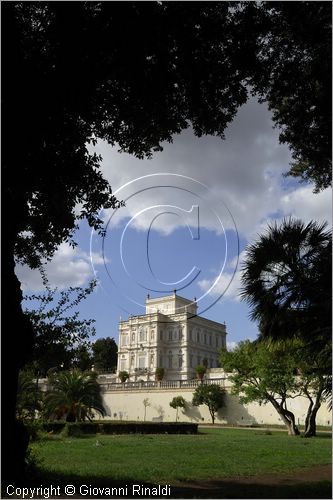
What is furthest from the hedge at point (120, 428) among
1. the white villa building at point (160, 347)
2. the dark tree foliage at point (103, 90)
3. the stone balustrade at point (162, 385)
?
the white villa building at point (160, 347)

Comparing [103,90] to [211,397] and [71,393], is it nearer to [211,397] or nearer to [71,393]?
[71,393]

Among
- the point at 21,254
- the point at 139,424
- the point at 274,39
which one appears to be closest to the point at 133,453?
the point at 21,254

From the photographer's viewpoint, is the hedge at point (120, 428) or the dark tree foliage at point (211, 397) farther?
the dark tree foliage at point (211, 397)

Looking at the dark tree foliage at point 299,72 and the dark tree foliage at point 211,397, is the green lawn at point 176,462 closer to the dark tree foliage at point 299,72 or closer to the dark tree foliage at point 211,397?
the dark tree foliage at point 299,72

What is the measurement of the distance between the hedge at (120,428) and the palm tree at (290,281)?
19207 mm

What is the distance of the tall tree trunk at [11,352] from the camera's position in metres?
6.75

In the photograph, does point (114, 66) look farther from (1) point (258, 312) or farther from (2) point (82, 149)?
(1) point (258, 312)

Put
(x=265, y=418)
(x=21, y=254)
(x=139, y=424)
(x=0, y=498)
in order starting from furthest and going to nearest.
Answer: (x=265, y=418) → (x=139, y=424) → (x=21, y=254) → (x=0, y=498)

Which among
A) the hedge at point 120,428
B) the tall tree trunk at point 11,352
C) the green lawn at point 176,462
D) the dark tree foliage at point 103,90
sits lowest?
the hedge at point 120,428

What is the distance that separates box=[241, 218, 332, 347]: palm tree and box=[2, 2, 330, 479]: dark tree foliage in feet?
6.54

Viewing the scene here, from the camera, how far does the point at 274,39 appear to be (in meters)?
8.27

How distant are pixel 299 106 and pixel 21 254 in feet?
21.1

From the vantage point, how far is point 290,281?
26.3 ft

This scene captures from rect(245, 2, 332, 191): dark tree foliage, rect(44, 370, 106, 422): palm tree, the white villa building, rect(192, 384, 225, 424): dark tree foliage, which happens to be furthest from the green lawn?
the white villa building
